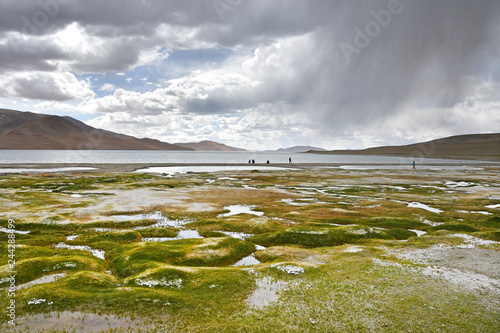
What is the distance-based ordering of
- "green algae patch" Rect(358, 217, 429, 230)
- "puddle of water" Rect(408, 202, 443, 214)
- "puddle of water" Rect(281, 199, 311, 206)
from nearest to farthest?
"green algae patch" Rect(358, 217, 429, 230) → "puddle of water" Rect(408, 202, 443, 214) → "puddle of water" Rect(281, 199, 311, 206)

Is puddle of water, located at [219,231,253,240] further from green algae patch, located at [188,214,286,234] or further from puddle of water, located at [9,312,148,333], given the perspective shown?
puddle of water, located at [9,312,148,333]

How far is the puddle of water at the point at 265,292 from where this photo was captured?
1662 centimetres

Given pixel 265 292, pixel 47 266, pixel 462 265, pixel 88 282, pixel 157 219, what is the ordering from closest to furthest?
1. pixel 265 292
2. pixel 88 282
3. pixel 47 266
4. pixel 462 265
5. pixel 157 219

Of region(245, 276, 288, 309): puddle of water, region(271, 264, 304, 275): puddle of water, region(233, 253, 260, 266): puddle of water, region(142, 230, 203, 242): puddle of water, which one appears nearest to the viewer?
region(245, 276, 288, 309): puddle of water

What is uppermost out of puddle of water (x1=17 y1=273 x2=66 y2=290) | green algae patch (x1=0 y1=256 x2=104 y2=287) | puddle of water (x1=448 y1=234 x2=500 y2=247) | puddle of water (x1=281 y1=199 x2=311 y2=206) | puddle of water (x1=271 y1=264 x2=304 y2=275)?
green algae patch (x1=0 y1=256 x2=104 y2=287)

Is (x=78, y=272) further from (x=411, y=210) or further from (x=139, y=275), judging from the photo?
(x=411, y=210)

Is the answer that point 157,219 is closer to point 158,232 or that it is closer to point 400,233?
point 158,232

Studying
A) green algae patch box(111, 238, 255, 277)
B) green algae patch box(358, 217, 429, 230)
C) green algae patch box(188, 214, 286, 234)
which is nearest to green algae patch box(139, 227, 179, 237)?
green algae patch box(188, 214, 286, 234)

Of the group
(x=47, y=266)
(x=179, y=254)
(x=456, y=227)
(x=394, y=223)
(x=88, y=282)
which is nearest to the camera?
(x=88, y=282)

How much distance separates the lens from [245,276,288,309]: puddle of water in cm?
1662

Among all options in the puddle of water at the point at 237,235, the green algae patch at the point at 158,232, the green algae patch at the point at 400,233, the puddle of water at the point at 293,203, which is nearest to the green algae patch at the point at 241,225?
the puddle of water at the point at 237,235

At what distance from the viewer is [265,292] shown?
18.0m

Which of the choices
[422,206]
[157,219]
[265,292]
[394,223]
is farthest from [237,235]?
[422,206]

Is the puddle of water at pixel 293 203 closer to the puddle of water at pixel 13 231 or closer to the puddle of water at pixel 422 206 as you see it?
the puddle of water at pixel 422 206
